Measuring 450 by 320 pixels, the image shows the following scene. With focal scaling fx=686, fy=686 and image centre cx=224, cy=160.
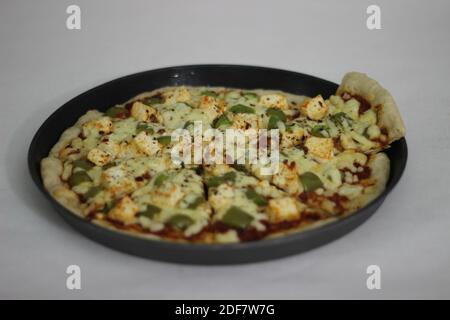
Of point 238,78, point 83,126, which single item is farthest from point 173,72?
point 83,126

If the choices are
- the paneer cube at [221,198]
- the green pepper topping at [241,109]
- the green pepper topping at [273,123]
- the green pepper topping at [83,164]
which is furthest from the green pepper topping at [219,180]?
the green pepper topping at [241,109]

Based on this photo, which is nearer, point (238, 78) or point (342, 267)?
point (342, 267)

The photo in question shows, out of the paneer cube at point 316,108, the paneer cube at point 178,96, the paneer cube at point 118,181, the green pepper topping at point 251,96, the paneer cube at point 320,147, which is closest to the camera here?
the paneer cube at point 118,181

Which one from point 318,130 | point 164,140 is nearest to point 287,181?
point 318,130

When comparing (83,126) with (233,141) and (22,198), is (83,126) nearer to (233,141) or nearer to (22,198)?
(22,198)

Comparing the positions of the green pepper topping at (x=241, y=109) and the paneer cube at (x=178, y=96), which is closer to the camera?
the green pepper topping at (x=241, y=109)

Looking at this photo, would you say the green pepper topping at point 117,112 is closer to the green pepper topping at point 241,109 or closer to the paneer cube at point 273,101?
the green pepper topping at point 241,109
